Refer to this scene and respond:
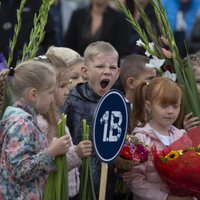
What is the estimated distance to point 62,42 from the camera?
37.3 feet

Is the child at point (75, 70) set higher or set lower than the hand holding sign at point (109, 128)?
higher

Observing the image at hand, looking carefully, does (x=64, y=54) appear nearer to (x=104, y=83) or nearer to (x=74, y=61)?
(x=74, y=61)

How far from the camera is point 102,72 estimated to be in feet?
24.3

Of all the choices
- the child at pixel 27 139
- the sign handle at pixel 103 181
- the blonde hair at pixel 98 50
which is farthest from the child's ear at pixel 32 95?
the blonde hair at pixel 98 50

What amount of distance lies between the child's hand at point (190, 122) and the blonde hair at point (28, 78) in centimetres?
118

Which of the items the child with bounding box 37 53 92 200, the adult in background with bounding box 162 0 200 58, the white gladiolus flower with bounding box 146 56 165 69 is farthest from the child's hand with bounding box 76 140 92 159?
the adult in background with bounding box 162 0 200 58

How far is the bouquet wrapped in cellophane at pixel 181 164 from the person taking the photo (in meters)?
6.59

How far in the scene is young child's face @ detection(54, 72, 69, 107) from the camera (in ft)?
22.5

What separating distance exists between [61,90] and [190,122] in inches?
38.1

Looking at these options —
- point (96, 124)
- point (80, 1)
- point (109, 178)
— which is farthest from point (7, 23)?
point (80, 1)

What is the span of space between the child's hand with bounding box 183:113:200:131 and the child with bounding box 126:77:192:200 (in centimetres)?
6

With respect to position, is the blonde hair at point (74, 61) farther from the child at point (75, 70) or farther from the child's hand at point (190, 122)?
the child's hand at point (190, 122)

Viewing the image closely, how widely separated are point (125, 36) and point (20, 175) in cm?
458

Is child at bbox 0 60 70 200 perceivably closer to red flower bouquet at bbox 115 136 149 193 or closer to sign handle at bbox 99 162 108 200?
sign handle at bbox 99 162 108 200
